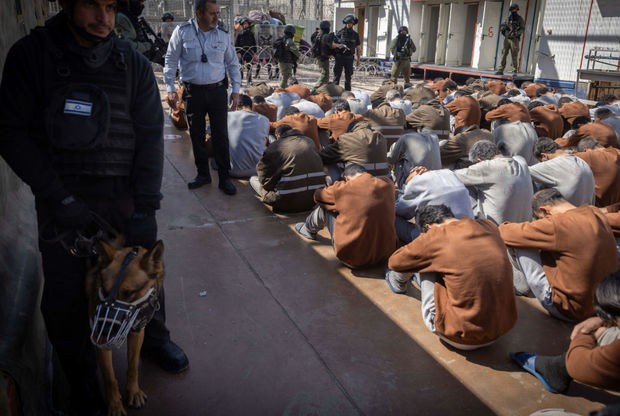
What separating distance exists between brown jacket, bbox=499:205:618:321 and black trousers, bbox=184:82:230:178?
3.18 m

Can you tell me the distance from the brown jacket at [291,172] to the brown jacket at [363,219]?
0.98 meters

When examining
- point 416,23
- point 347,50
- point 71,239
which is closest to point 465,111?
point 347,50

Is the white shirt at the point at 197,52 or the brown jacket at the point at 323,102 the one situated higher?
the white shirt at the point at 197,52

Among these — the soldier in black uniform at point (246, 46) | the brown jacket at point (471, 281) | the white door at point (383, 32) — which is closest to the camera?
the brown jacket at point (471, 281)

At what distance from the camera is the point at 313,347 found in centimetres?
296

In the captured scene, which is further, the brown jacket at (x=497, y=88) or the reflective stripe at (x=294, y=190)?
the brown jacket at (x=497, y=88)

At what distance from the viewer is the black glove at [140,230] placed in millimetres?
2135

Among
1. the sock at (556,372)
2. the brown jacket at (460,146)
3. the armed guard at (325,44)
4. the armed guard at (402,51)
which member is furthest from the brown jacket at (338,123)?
the armed guard at (402,51)

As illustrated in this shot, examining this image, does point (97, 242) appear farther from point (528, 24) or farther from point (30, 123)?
point (528, 24)

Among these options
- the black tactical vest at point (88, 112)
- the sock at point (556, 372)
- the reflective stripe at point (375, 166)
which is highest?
the black tactical vest at point (88, 112)

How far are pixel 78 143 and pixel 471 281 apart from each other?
2117 millimetres

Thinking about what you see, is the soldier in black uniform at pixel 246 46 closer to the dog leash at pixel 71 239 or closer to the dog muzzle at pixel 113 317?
the dog leash at pixel 71 239

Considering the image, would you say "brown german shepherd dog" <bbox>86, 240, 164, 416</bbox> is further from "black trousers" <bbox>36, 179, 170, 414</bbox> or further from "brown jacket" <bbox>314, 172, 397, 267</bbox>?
"brown jacket" <bbox>314, 172, 397, 267</bbox>

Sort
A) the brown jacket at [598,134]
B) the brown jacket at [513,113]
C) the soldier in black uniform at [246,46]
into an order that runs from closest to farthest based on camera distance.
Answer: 1. the brown jacket at [598,134]
2. the brown jacket at [513,113]
3. the soldier in black uniform at [246,46]
